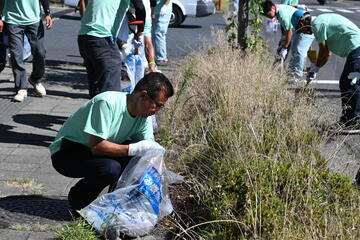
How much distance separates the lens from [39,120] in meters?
7.99

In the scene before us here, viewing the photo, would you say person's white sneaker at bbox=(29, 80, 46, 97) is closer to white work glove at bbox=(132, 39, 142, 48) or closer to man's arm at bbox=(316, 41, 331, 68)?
white work glove at bbox=(132, 39, 142, 48)

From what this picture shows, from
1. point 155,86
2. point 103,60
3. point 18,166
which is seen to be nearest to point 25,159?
point 18,166

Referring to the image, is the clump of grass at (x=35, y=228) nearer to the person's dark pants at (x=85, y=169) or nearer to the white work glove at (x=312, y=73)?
the person's dark pants at (x=85, y=169)

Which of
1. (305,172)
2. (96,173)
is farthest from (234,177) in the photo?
(96,173)

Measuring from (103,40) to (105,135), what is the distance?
2.23 metres

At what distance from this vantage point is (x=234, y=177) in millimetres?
4590

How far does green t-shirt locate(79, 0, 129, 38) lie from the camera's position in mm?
6608

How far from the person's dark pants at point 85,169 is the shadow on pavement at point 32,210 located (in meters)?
0.19

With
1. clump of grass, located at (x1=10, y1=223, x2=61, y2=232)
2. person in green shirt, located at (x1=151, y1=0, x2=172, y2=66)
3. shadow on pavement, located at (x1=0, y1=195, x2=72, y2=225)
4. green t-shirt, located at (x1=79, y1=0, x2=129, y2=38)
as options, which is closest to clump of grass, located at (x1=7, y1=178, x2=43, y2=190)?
shadow on pavement, located at (x1=0, y1=195, x2=72, y2=225)

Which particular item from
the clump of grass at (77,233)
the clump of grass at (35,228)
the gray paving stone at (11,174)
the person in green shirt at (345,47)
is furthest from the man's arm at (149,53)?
the clump of grass at (77,233)

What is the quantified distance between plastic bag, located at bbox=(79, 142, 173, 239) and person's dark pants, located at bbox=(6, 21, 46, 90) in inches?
168

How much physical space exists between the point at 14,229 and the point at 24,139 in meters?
2.59

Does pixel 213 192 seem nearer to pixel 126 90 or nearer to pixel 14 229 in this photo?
pixel 14 229

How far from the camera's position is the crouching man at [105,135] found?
4.59m
